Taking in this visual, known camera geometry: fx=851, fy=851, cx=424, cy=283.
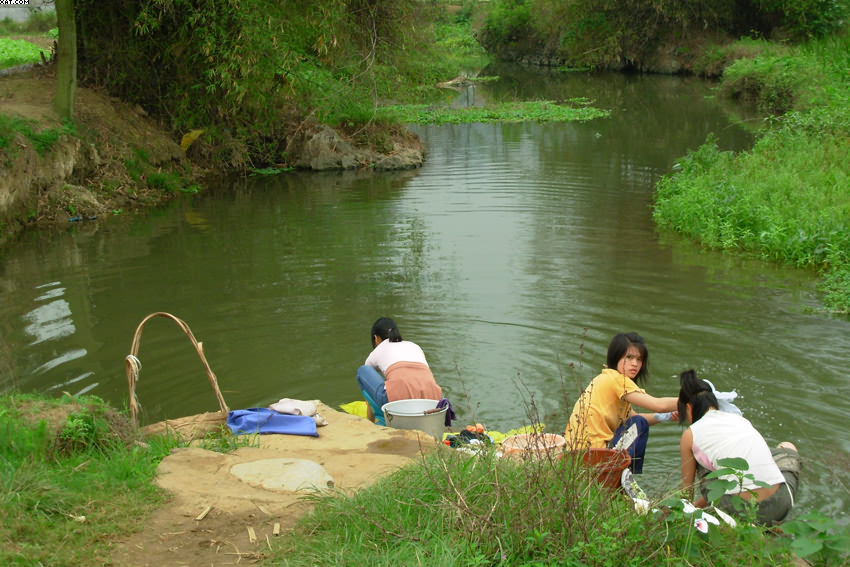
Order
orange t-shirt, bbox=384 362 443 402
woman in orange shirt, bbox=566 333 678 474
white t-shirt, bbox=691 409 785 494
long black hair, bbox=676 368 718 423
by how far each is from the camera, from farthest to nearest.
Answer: orange t-shirt, bbox=384 362 443 402 < woman in orange shirt, bbox=566 333 678 474 < long black hair, bbox=676 368 718 423 < white t-shirt, bbox=691 409 785 494

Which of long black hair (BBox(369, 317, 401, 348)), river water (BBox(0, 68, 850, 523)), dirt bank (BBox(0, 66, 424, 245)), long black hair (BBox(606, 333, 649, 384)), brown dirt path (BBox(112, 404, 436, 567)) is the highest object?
dirt bank (BBox(0, 66, 424, 245))

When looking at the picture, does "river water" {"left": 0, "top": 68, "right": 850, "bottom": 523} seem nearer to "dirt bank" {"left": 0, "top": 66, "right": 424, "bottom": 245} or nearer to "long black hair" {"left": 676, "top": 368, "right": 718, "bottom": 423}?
"long black hair" {"left": 676, "top": 368, "right": 718, "bottom": 423}

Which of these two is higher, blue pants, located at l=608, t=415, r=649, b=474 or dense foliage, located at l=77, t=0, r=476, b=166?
dense foliage, located at l=77, t=0, r=476, b=166

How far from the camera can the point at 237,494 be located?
424 centimetres

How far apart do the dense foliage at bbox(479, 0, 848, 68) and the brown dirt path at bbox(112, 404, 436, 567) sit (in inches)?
1301

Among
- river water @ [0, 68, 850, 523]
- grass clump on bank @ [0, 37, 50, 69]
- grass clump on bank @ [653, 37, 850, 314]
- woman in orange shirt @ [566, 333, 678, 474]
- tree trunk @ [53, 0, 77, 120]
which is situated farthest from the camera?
grass clump on bank @ [0, 37, 50, 69]

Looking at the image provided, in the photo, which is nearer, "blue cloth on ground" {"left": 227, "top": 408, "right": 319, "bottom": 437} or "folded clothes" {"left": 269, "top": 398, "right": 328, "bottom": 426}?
"blue cloth on ground" {"left": 227, "top": 408, "right": 319, "bottom": 437}

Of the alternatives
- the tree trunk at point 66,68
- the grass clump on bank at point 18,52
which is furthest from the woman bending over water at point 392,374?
the grass clump on bank at point 18,52

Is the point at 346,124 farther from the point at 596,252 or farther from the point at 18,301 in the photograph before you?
the point at 18,301

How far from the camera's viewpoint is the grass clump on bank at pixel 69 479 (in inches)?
144

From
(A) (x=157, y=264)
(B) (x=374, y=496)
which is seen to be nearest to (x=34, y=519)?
(B) (x=374, y=496)

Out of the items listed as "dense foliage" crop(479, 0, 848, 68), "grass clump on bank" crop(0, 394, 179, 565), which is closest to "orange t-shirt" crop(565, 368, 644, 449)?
"grass clump on bank" crop(0, 394, 179, 565)

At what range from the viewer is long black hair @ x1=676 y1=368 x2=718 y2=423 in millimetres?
4512

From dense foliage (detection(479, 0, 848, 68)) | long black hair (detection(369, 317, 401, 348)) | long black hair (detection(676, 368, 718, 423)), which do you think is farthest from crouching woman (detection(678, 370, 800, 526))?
dense foliage (detection(479, 0, 848, 68))
